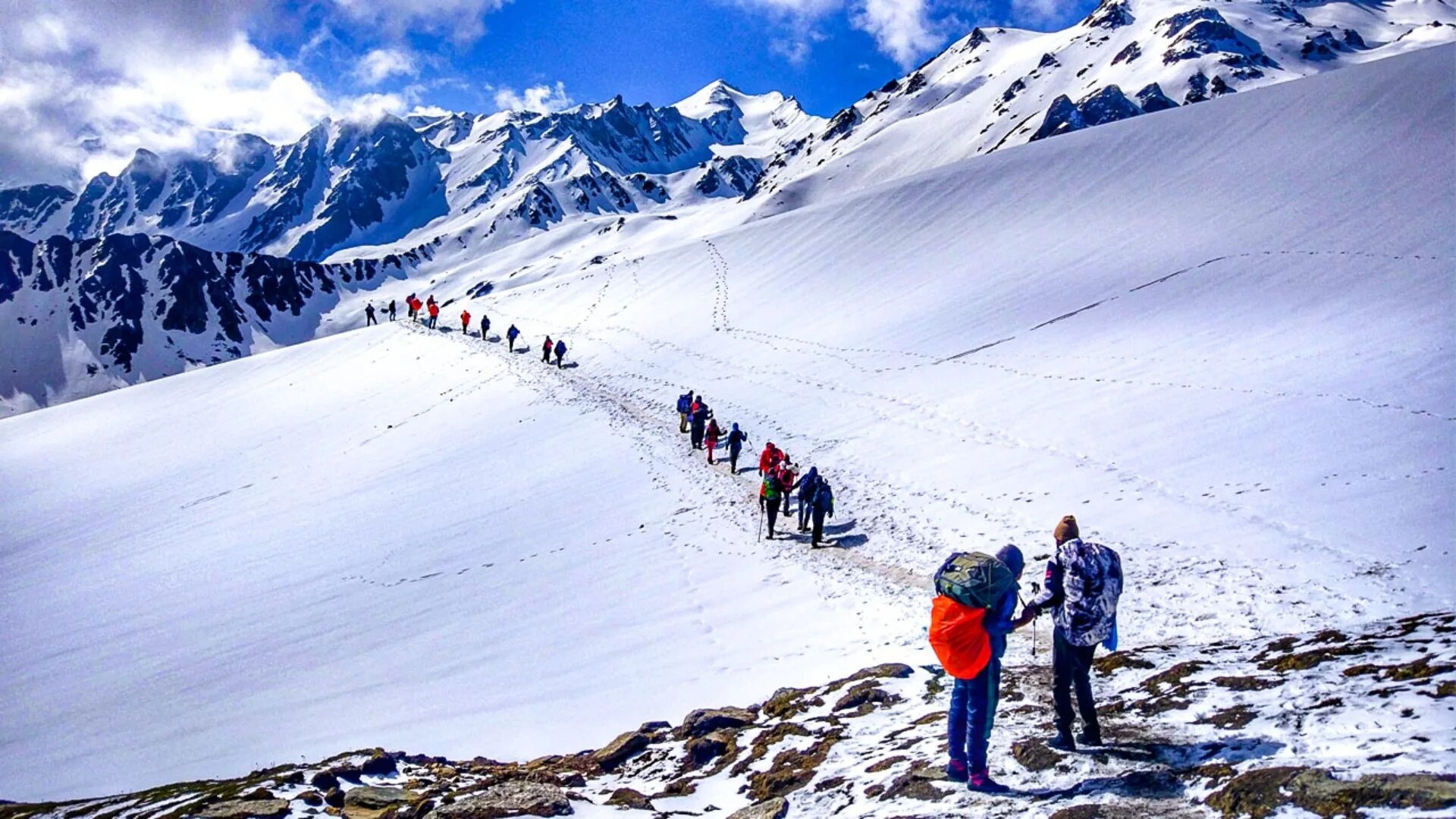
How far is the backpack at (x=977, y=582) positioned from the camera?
237 inches

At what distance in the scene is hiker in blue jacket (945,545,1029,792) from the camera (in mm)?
6086

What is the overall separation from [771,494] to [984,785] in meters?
11.4

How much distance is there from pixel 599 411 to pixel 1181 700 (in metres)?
25.3

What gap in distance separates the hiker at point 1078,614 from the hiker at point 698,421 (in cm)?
1833

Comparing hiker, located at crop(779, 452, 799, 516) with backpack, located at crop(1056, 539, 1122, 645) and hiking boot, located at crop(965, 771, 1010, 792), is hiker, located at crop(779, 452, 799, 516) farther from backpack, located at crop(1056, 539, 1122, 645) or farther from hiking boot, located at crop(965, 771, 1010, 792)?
hiking boot, located at crop(965, 771, 1010, 792)

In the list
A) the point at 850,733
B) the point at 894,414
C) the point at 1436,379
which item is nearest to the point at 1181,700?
the point at 850,733

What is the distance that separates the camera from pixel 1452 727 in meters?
5.31

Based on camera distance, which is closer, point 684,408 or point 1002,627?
point 1002,627

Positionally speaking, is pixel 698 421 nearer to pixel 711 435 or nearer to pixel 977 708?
pixel 711 435

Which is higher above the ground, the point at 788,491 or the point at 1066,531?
the point at 1066,531

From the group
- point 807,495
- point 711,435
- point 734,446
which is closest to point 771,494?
point 807,495

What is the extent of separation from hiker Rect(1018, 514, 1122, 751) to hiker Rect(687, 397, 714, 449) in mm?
18326

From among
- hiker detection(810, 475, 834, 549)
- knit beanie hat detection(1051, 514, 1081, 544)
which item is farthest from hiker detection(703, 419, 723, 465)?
knit beanie hat detection(1051, 514, 1081, 544)

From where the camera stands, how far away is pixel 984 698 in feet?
20.0
